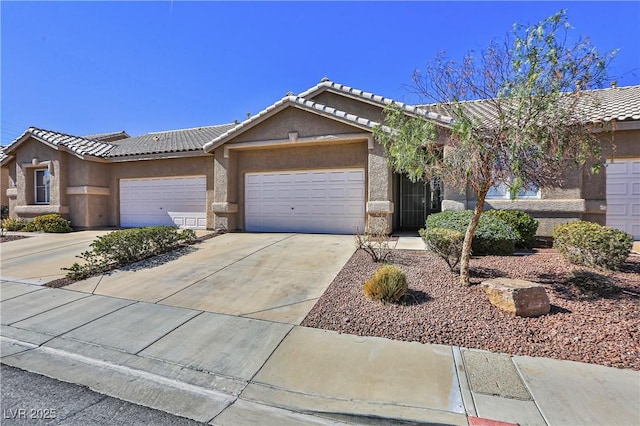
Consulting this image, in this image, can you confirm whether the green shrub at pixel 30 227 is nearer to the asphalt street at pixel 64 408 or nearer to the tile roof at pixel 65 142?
the tile roof at pixel 65 142

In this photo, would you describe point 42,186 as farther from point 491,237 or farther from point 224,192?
point 491,237

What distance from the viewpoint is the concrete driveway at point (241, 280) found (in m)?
5.55

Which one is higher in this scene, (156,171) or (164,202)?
(156,171)

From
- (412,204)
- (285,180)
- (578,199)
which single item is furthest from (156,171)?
(578,199)

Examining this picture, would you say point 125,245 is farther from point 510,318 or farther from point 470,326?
point 510,318

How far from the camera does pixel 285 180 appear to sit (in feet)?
41.2

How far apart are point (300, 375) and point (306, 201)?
9009 mm

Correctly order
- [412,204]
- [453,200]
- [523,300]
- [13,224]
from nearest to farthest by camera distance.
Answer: [523,300], [453,200], [412,204], [13,224]

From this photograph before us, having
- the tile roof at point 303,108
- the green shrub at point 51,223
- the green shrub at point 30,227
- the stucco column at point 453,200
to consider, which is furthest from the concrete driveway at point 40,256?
the stucco column at point 453,200

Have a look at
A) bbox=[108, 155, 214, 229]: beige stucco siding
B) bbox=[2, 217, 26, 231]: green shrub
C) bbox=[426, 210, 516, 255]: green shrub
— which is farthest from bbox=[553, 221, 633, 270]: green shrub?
bbox=[2, 217, 26, 231]: green shrub

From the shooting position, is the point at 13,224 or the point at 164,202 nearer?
the point at 164,202

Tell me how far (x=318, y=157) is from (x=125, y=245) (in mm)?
7024

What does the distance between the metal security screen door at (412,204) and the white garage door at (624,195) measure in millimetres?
5919

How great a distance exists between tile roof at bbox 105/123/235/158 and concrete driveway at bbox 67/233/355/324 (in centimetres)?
711
